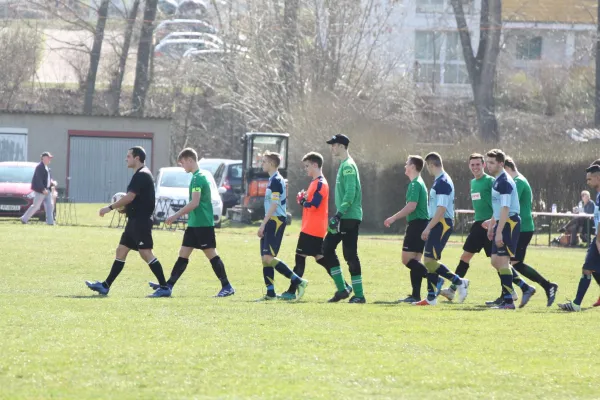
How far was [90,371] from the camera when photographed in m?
8.21

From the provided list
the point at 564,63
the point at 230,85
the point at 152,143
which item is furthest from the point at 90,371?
the point at 564,63

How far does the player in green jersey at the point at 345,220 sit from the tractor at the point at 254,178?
71.0ft

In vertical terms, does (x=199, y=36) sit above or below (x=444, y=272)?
above

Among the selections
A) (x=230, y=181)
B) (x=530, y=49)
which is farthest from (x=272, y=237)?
(x=530, y=49)

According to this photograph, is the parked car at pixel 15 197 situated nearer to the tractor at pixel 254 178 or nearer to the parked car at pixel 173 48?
the tractor at pixel 254 178

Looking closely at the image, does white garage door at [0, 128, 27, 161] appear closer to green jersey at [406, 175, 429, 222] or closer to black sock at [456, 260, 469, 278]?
black sock at [456, 260, 469, 278]

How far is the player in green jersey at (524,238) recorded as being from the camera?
14.2 m

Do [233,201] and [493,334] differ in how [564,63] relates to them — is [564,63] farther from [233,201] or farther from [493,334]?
[493,334]

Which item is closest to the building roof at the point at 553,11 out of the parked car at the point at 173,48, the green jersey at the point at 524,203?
the parked car at the point at 173,48

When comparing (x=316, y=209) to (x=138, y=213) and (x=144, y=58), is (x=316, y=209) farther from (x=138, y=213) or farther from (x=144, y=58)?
(x=144, y=58)

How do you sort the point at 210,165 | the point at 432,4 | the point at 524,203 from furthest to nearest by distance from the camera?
the point at 432,4 < the point at 210,165 < the point at 524,203

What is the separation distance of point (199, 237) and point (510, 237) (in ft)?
12.1

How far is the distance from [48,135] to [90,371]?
122 feet

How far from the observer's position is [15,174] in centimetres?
3341
